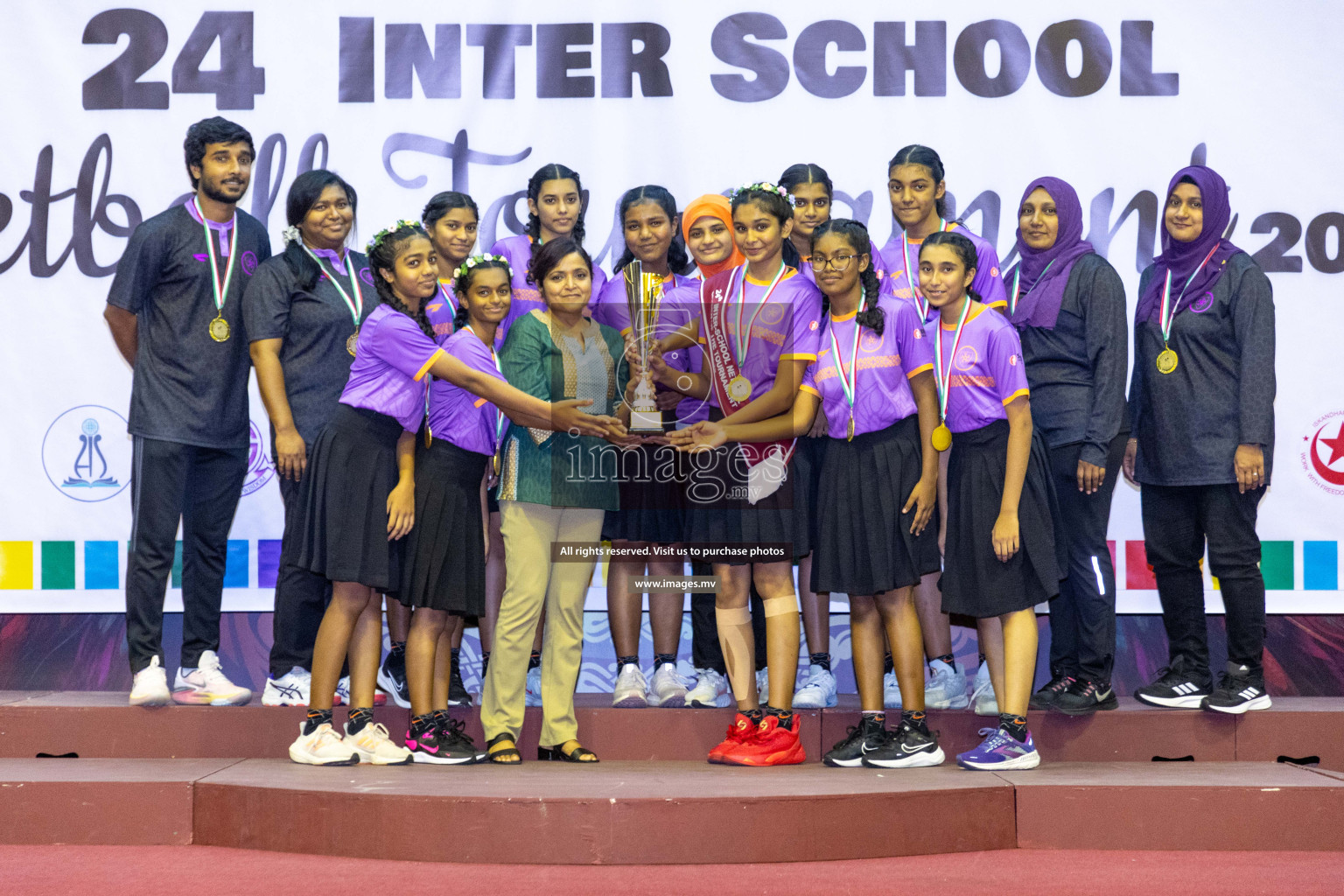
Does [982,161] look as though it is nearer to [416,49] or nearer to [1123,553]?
[1123,553]

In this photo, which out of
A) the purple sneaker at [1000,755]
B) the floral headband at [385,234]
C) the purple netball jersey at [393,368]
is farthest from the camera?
the floral headband at [385,234]

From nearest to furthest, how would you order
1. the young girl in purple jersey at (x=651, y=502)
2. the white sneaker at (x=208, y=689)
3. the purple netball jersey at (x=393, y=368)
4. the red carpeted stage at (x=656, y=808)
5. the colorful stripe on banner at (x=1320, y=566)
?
1. the red carpeted stage at (x=656, y=808)
2. the purple netball jersey at (x=393, y=368)
3. the young girl in purple jersey at (x=651, y=502)
4. the white sneaker at (x=208, y=689)
5. the colorful stripe on banner at (x=1320, y=566)

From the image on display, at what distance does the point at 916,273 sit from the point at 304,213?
1779 mm

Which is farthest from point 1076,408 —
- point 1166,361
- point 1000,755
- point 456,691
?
point 456,691

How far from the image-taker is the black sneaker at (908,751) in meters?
3.30

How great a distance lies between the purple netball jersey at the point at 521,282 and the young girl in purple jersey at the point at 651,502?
0.19 ft

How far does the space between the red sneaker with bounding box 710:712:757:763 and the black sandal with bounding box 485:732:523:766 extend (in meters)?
0.52

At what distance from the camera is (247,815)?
9.80 feet

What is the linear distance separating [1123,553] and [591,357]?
2.09 metres

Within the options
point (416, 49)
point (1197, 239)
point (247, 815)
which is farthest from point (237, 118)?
point (1197, 239)

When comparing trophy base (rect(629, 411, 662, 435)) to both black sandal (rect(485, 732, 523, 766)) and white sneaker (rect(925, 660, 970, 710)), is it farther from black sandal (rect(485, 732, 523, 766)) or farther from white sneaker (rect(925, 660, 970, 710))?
white sneaker (rect(925, 660, 970, 710))

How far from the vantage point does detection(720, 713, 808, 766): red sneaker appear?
337cm

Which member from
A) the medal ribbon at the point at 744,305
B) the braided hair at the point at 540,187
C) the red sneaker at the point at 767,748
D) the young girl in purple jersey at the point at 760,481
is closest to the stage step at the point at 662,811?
the red sneaker at the point at 767,748

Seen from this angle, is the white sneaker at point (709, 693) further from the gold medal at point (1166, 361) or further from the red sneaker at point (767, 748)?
the gold medal at point (1166, 361)
